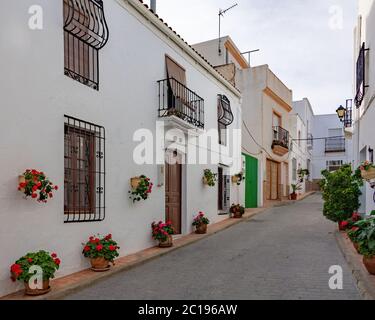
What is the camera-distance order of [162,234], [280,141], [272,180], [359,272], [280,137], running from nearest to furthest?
[359,272] → [162,234] → [280,141] → [272,180] → [280,137]

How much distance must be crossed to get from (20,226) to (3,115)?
4.85 ft

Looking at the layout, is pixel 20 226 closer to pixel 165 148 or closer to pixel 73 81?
pixel 73 81

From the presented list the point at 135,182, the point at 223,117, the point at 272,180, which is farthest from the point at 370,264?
the point at 272,180

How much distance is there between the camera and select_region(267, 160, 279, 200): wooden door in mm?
18938

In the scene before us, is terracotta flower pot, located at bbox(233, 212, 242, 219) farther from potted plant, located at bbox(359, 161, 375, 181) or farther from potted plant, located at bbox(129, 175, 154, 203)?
potted plant, located at bbox(359, 161, 375, 181)

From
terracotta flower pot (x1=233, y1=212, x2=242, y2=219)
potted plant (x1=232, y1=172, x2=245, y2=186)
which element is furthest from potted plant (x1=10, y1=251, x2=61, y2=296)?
potted plant (x1=232, y1=172, x2=245, y2=186)

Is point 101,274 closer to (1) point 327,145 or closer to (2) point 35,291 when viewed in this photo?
(2) point 35,291

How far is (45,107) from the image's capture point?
5.08 meters

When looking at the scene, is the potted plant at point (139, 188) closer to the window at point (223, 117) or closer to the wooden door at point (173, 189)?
the wooden door at point (173, 189)

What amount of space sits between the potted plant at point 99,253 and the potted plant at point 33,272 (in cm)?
109

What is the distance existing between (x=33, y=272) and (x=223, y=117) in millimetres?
9050

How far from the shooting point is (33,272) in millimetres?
4422

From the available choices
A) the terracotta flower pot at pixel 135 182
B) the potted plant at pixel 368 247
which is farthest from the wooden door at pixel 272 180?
the potted plant at pixel 368 247

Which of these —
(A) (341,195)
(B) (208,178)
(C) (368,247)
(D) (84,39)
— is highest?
(D) (84,39)
